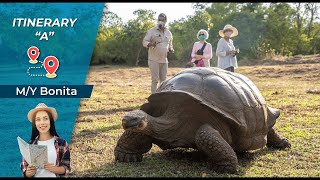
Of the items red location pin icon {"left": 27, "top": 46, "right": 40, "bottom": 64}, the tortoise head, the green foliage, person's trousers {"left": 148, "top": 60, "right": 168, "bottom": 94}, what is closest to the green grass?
the tortoise head

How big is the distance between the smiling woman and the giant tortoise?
0.74 m

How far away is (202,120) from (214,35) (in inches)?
823

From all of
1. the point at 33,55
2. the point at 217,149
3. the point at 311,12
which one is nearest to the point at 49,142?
the point at 217,149

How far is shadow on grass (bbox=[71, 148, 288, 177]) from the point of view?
353 centimetres

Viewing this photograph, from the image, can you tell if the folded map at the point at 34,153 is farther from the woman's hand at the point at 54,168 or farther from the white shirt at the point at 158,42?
the white shirt at the point at 158,42

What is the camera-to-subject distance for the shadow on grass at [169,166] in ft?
11.6

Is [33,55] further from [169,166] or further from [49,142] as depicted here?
[49,142]

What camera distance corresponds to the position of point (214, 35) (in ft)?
79.5

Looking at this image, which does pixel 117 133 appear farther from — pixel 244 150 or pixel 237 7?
pixel 237 7

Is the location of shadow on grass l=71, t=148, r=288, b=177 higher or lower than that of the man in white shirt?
lower

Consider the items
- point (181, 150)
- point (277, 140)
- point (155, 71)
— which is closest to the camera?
point (181, 150)

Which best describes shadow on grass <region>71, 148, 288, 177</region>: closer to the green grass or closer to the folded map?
the green grass

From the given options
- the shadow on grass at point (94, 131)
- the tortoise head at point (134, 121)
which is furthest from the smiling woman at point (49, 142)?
the shadow on grass at point (94, 131)

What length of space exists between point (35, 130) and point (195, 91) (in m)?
1.48
